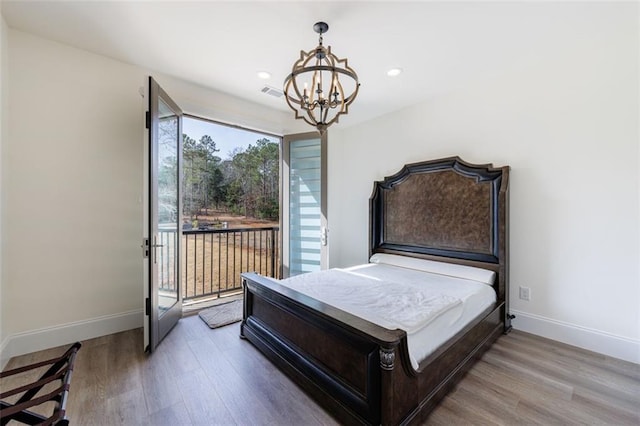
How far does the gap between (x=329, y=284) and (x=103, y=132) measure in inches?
105

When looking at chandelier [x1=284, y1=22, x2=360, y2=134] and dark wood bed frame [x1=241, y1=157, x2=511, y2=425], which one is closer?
dark wood bed frame [x1=241, y1=157, x2=511, y2=425]

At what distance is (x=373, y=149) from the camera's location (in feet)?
13.9

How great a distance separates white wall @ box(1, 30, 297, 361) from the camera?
7.61ft

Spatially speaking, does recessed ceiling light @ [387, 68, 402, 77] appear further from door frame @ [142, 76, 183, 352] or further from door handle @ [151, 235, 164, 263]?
door handle @ [151, 235, 164, 263]

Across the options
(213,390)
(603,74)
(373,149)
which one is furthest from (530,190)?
(213,390)

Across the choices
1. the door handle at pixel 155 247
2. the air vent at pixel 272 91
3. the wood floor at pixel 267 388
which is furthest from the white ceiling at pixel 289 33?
the wood floor at pixel 267 388

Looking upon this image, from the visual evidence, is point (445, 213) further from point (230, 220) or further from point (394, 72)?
point (230, 220)

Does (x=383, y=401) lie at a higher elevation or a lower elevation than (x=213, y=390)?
higher

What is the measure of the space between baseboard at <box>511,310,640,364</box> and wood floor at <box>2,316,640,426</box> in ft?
0.33

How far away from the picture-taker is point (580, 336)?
245 centimetres

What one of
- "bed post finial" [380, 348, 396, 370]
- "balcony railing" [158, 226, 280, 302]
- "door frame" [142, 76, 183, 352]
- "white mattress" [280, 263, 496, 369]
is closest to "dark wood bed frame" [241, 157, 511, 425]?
"bed post finial" [380, 348, 396, 370]

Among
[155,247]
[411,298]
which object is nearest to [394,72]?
[411,298]

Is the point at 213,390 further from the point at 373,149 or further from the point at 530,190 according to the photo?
the point at 373,149

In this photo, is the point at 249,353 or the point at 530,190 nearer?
the point at 249,353
